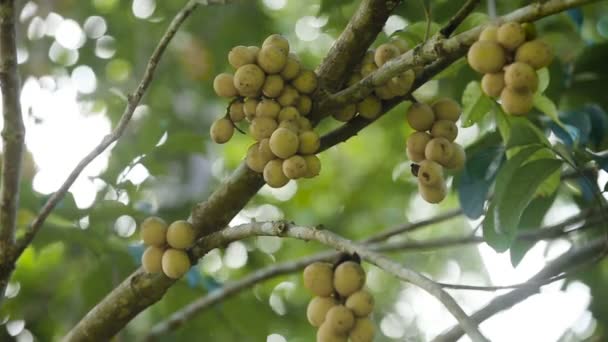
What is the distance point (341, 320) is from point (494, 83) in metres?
0.33

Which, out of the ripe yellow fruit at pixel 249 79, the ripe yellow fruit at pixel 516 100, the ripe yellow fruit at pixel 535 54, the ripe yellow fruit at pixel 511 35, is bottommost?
the ripe yellow fruit at pixel 249 79

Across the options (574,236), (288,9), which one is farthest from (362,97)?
(288,9)

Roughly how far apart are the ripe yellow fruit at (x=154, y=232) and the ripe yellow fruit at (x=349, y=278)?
356mm

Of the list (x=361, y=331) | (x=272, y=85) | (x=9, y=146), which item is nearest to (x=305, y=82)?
(x=272, y=85)

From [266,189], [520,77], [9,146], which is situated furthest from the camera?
[266,189]

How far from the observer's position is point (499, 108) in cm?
167

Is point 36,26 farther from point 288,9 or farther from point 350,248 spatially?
point 350,248

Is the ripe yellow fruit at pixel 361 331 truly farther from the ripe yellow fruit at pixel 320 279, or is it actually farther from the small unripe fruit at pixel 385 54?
the small unripe fruit at pixel 385 54

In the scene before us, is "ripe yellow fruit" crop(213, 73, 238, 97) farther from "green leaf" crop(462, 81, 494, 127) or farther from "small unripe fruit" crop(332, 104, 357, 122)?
"green leaf" crop(462, 81, 494, 127)

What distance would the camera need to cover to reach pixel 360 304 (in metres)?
1.12

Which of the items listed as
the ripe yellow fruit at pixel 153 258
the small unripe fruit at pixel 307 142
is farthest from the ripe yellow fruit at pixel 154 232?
the small unripe fruit at pixel 307 142

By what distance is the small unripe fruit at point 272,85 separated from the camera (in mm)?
1309

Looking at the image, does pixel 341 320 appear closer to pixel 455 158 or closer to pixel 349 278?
pixel 349 278

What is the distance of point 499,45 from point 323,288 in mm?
368
